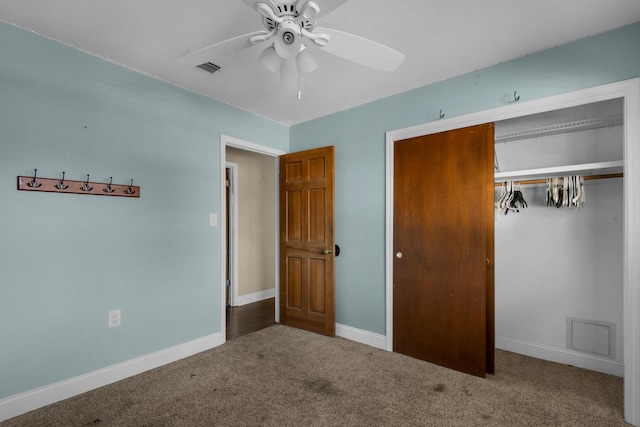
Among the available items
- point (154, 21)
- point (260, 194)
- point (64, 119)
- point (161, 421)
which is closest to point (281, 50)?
point (154, 21)

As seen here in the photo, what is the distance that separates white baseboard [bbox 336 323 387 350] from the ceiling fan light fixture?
2.62 meters

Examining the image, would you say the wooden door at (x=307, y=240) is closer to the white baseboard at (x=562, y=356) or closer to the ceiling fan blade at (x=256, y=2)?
the white baseboard at (x=562, y=356)

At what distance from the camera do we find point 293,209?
371cm

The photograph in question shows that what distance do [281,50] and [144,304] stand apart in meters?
2.30

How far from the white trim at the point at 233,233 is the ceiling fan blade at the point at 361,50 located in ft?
11.0

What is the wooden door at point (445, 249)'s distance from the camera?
2.52 m

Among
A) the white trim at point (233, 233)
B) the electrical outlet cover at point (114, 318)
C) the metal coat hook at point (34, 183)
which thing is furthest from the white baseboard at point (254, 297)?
the metal coat hook at point (34, 183)

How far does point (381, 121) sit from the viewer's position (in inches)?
125

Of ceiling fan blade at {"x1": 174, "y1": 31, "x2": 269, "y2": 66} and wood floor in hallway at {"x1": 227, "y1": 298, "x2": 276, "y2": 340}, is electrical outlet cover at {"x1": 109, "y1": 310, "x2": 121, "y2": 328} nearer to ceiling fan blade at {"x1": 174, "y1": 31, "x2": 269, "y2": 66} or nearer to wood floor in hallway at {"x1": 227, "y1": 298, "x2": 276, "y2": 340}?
wood floor in hallway at {"x1": 227, "y1": 298, "x2": 276, "y2": 340}

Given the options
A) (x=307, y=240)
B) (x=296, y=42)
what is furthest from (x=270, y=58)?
(x=307, y=240)

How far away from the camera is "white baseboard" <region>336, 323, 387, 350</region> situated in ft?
10.3

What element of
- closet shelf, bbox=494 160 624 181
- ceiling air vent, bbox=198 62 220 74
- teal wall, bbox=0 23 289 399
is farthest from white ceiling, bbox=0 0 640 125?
closet shelf, bbox=494 160 624 181

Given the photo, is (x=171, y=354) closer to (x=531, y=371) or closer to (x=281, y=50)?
(x=281, y=50)

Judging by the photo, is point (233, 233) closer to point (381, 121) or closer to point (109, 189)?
point (109, 189)
